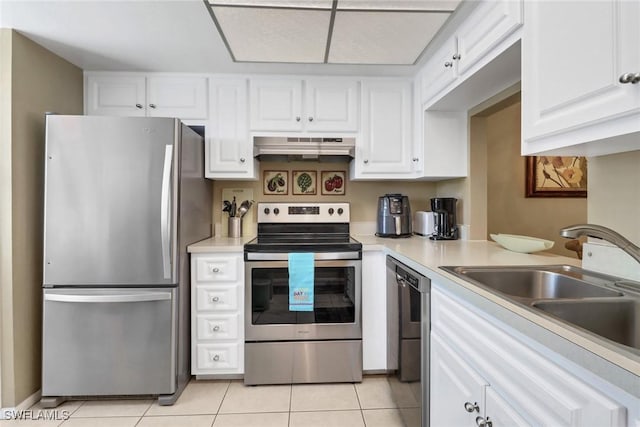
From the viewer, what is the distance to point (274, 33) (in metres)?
1.68

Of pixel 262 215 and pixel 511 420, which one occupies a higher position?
pixel 262 215

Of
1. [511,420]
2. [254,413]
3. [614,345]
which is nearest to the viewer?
[614,345]

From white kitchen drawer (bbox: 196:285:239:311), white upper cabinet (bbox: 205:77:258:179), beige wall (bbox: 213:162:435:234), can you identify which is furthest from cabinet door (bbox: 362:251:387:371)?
white upper cabinet (bbox: 205:77:258:179)

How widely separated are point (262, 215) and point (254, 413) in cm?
135

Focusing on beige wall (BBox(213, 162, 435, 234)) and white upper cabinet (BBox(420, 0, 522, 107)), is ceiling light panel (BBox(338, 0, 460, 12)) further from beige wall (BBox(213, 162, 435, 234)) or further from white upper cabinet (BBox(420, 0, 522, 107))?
beige wall (BBox(213, 162, 435, 234))

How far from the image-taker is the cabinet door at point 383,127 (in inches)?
94.9

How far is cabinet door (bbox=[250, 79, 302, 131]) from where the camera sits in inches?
92.9

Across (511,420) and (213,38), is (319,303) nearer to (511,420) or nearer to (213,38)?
(511,420)

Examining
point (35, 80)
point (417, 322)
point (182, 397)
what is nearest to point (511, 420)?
point (417, 322)

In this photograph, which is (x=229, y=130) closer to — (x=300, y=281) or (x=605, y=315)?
(x=300, y=281)

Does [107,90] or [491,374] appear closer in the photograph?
[491,374]

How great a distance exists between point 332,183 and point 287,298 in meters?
1.08

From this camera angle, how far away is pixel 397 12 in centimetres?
150

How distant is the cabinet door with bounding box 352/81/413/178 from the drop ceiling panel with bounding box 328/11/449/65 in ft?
1.19
